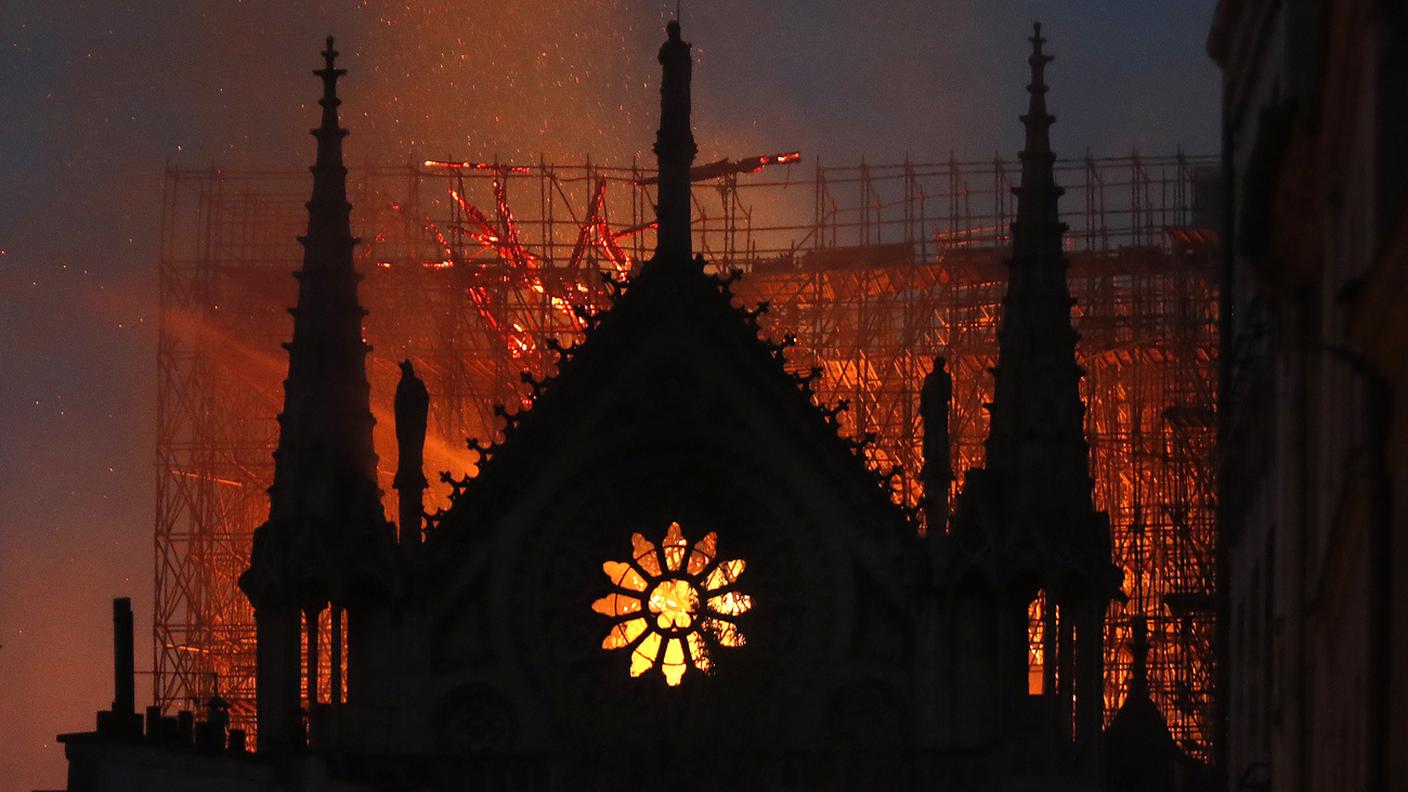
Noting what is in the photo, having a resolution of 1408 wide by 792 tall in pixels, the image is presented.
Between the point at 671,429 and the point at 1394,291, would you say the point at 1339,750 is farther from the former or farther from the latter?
the point at 671,429

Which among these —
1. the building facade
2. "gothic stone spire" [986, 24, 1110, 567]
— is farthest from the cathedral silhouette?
the building facade

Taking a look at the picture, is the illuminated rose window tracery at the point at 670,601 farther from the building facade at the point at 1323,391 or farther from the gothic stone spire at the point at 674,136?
the building facade at the point at 1323,391

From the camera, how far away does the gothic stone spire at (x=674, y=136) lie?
40656mm

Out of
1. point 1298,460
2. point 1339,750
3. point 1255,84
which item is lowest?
point 1339,750

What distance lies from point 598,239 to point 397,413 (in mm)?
26776

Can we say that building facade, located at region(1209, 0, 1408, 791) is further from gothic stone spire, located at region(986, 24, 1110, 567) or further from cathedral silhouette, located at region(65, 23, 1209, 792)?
cathedral silhouette, located at region(65, 23, 1209, 792)

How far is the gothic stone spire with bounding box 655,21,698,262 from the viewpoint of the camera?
133 ft

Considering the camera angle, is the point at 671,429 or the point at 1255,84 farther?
the point at 671,429

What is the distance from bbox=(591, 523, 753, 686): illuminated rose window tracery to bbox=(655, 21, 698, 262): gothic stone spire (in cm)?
340

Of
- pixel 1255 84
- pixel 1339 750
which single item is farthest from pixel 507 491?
pixel 1339 750

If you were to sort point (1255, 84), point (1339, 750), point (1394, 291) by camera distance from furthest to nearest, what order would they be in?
point (1255, 84)
point (1339, 750)
point (1394, 291)

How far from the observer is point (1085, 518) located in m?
38.2

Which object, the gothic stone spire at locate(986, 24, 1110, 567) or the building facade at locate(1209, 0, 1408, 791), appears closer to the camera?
the building facade at locate(1209, 0, 1408, 791)

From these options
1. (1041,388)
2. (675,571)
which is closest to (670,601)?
(675,571)
